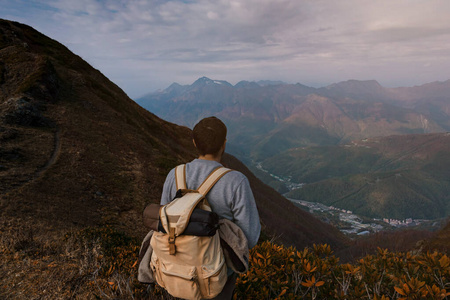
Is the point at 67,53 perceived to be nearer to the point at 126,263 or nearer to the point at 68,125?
the point at 68,125

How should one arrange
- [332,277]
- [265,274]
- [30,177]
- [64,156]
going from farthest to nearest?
1. [64,156]
2. [30,177]
3. [332,277]
4. [265,274]

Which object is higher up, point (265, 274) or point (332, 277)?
point (265, 274)

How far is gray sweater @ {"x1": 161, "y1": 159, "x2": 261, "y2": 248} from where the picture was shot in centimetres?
324

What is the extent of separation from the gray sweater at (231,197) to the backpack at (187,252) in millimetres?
129

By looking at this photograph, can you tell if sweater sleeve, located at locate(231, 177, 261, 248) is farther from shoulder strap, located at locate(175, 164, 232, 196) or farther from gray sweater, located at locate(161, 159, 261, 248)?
shoulder strap, located at locate(175, 164, 232, 196)

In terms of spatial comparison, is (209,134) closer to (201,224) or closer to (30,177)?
(201,224)

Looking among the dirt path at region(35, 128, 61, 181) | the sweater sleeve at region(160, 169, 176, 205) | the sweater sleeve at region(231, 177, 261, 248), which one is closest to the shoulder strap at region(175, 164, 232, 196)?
the sweater sleeve at region(160, 169, 176, 205)

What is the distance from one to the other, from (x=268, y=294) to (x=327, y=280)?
4.61ft

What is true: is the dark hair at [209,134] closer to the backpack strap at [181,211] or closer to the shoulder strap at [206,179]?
the shoulder strap at [206,179]

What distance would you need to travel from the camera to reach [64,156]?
58.0ft

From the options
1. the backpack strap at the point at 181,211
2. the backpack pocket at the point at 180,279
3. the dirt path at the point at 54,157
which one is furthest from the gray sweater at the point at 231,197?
the dirt path at the point at 54,157

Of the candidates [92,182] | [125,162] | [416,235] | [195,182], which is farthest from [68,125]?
[416,235]

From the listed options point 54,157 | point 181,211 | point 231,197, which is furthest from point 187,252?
point 54,157

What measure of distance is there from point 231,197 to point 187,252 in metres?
0.90
